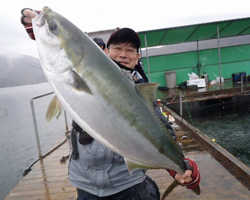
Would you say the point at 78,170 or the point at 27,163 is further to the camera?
the point at 27,163

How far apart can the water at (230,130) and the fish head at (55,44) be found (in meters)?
6.74

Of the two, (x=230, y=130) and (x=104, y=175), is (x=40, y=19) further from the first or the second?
(x=230, y=130)

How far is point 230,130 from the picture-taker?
898 centimetres

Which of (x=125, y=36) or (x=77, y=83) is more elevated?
(x=125, y=36)

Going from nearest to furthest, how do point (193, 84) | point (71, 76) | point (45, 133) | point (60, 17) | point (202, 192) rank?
point (71, 76), point (60, 17), point (202, 192), point (193, 84), point (45, 133)

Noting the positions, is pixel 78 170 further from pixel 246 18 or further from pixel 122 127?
pixel 246 18

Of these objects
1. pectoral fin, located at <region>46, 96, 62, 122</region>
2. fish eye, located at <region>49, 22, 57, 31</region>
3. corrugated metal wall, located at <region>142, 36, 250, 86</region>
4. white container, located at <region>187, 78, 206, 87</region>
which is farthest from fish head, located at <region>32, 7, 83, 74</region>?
corrugated metal wall, located at <region>142, 36, 250, 86</region>

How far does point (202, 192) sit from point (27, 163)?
1107 cm

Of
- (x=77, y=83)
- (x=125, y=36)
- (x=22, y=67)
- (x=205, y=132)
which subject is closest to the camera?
(x=77, y=83)

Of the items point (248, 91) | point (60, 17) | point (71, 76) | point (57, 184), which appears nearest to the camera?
point (71, 76)

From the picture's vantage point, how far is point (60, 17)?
5.01 ft

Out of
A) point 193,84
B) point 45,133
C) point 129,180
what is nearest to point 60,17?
point 129,180

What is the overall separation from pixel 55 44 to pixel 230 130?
9.51 meters

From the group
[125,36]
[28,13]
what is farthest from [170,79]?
[28,13]
